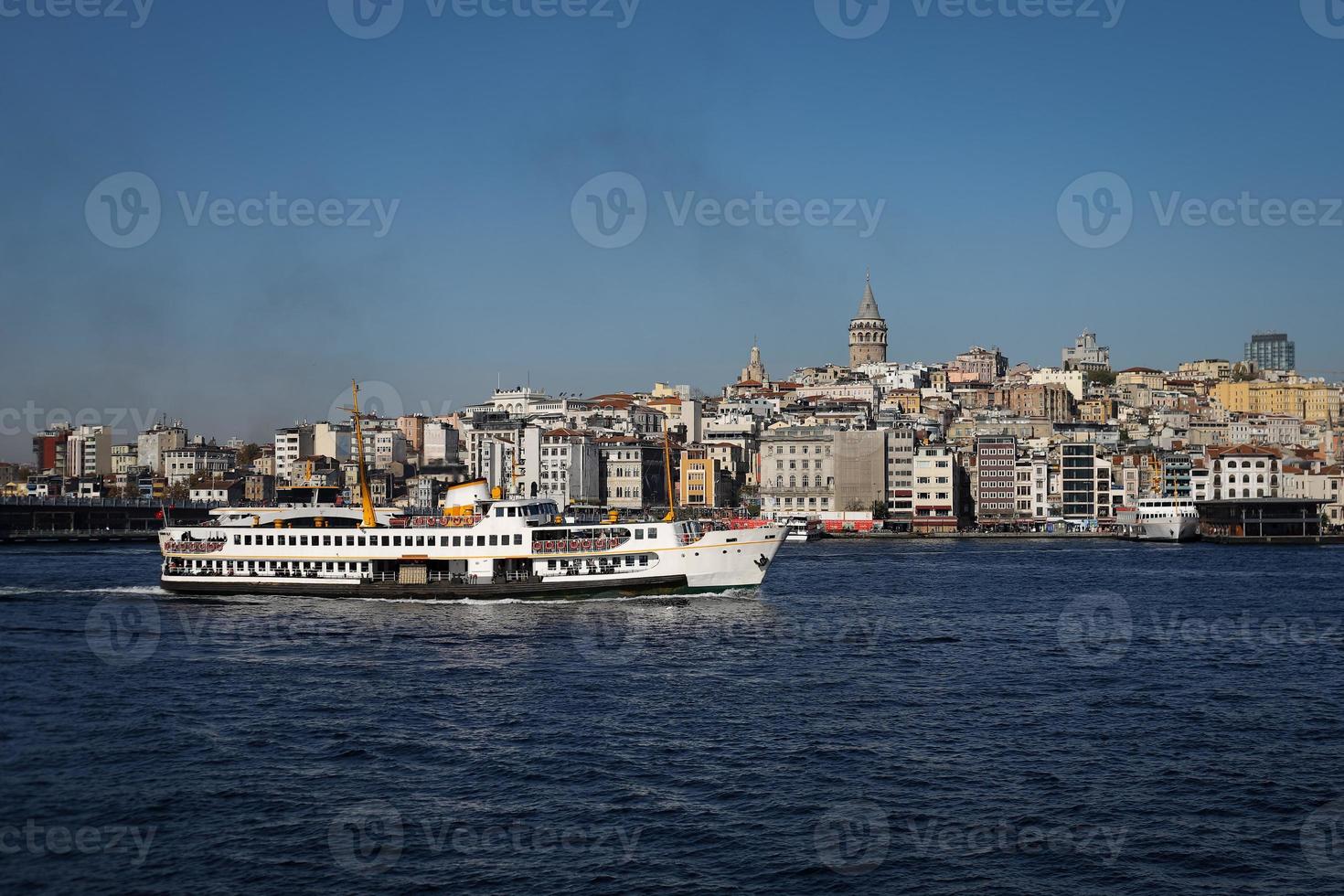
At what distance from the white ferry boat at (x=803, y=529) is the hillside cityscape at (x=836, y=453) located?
2579 millimetres

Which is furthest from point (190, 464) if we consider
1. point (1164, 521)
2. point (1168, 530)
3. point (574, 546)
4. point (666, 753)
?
point (666, 753)

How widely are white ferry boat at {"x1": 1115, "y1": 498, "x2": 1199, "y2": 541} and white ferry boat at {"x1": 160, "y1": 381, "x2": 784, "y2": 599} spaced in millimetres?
56512

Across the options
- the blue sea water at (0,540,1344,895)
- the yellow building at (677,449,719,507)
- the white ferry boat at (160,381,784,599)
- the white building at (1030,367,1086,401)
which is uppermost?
the white building at (1030,367,1086,401)

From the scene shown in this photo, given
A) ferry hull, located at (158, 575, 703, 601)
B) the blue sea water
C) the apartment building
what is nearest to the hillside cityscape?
the apartment building

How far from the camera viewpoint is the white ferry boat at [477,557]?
134 ft

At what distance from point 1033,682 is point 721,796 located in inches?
440

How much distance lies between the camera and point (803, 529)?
9662 centimetres

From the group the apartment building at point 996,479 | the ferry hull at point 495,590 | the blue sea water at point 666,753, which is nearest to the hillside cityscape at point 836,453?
the apartment building at point 996,479

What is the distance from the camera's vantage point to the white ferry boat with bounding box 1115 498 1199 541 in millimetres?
90750

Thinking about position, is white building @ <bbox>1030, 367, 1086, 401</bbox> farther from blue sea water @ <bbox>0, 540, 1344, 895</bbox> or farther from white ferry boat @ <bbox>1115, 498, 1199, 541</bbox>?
blue sea water @ <bbox>0, 540, 1344, 895</bbox>

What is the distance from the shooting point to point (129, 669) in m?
28.2

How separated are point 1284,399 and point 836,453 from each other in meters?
92.1

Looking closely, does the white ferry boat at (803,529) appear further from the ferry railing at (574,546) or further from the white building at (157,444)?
the white building at (157,444)

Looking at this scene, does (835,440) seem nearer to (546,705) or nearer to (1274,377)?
(546,705)
